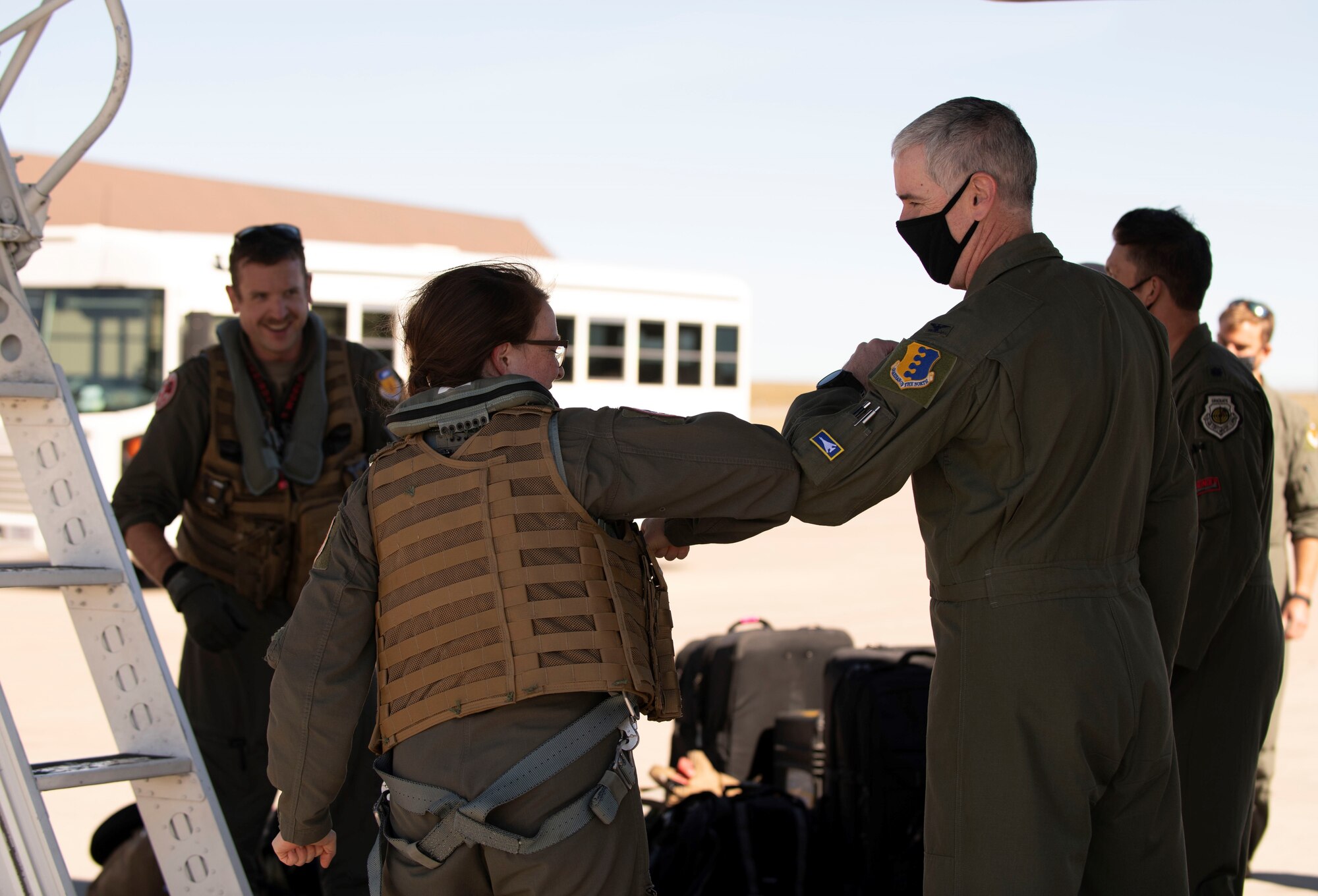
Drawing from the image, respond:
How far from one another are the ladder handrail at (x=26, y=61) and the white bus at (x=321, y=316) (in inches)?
348

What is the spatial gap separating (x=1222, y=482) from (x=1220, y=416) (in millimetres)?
185

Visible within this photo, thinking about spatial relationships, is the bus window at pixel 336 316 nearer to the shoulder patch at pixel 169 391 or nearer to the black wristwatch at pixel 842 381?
the shoulder patch at pixel 169 391

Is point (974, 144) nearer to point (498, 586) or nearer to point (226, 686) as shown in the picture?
point (498, 586)

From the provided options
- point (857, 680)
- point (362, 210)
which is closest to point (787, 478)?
point (857, 680)

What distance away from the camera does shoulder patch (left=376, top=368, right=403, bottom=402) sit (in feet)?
13.3

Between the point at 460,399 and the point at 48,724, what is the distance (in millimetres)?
5853

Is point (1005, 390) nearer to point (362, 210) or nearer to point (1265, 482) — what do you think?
point (1265, 482)

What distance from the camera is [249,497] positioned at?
404 cm

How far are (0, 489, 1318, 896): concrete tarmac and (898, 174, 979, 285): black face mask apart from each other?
3480 mm

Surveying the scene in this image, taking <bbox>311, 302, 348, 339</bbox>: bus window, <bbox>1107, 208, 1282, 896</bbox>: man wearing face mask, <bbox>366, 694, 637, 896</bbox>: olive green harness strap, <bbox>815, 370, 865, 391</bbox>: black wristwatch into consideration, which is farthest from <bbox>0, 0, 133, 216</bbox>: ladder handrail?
<bbox>311, 302, 348, 339</bbox>: bus window

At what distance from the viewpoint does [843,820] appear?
170 inches

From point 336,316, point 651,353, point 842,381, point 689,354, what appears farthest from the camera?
point 689,354

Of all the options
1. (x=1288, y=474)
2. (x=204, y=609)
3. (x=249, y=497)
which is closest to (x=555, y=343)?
(x=204, y=609)

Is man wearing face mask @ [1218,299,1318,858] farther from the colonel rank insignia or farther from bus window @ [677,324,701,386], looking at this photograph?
bus window @ [677,324,701,386]
